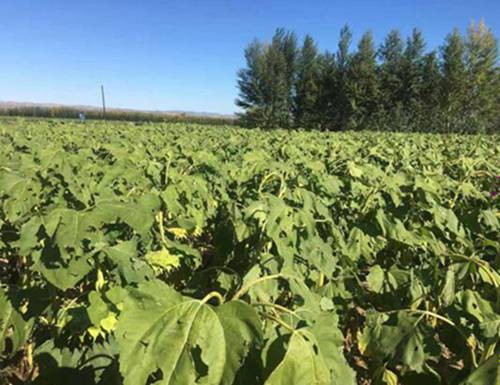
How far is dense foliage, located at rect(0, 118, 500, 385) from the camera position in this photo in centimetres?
112

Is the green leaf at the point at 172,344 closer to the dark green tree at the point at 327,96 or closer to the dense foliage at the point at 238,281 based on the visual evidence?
the dense foliage at the point at 238,281

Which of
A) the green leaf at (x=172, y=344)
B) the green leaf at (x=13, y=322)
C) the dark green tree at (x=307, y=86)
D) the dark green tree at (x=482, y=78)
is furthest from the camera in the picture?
the dark green tree at (x=307, y=86)

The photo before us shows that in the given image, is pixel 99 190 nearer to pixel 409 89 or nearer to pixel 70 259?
pixel 70 259

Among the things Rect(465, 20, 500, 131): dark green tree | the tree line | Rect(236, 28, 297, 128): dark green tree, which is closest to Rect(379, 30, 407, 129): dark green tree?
the tree line

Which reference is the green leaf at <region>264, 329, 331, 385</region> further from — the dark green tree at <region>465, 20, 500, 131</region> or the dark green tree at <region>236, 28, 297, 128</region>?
the dark green tree at <region>236, 28, 297, 128</region>

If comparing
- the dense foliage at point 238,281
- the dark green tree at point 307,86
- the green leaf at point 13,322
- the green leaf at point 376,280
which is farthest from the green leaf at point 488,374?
the dark green tree at point 307,86

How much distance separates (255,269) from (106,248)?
24.3 inches

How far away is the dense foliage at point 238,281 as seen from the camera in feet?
3.67

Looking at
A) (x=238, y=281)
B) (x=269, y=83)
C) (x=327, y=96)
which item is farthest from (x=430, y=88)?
(x=238, y=281)

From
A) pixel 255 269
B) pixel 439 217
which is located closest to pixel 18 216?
pixel 255 269

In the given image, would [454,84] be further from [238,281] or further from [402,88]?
[238,281]

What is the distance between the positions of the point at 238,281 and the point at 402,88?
150 ft

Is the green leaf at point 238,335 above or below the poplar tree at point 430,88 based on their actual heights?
below

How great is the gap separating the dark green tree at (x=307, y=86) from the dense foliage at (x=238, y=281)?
44.2 metres
